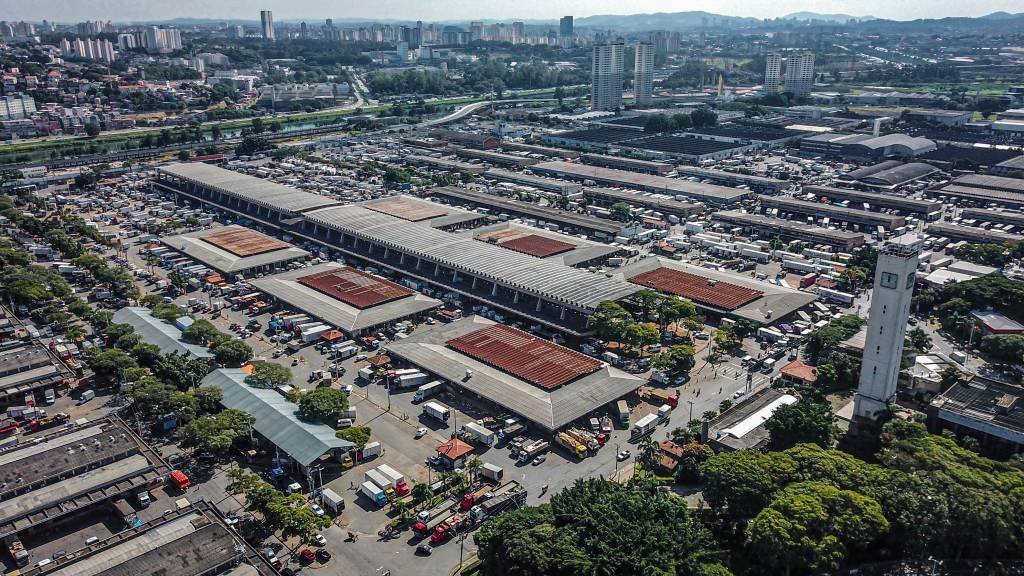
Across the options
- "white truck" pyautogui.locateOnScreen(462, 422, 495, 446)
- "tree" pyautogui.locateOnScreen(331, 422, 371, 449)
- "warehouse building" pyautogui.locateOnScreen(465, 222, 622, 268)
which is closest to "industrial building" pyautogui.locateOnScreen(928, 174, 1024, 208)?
"warehouse building" pyautogui.locateOnScreen(465, 222, 622, 268)

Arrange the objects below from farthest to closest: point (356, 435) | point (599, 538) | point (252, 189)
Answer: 1. point (252, 189)
2. point (356, 435)
3. point (599, 538)

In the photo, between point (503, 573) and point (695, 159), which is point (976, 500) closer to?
point (503, 573)

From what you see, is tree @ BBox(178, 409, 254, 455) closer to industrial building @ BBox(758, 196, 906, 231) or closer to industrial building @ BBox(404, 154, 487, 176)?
industrial building @ BBox(758, 196, 906, 231)

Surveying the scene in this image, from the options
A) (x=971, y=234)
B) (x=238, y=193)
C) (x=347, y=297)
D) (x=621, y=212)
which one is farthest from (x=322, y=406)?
(x=971, y=234)

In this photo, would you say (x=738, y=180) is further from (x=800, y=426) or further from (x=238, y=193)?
(x=800, y=426)

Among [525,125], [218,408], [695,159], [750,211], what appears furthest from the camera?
[525,125]

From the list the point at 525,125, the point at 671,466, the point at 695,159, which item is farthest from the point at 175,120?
the point at 671,466
